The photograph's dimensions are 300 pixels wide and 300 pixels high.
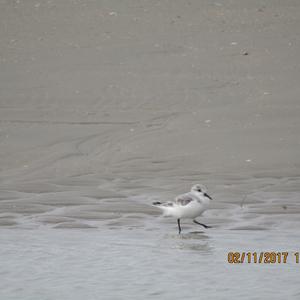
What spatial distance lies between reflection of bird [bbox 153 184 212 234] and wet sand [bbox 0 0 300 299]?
A: 0.23m

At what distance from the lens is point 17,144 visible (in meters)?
12.9

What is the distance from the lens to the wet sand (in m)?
9.78

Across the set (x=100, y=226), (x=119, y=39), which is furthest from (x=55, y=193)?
(x=119, y=39)

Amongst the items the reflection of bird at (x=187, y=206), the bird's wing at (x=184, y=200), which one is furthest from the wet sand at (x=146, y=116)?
the bird's wing at (x=184, y=200)

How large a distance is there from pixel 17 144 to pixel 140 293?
5932mm

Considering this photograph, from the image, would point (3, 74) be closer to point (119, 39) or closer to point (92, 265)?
point (119, 39)

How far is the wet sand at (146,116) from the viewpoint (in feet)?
32.1

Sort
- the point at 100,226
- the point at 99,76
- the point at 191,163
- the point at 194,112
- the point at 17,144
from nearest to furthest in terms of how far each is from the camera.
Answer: the point at 100,226 < the point at 191,163 < the point at 17,144 < the point at 194,112 < the point at 99,76
